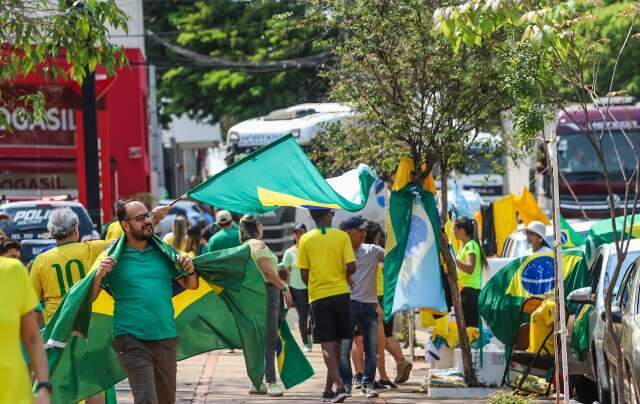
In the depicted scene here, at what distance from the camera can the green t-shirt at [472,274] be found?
46.2 feet

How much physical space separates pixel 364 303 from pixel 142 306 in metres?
4.66

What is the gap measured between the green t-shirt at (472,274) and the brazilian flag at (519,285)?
0.74 m

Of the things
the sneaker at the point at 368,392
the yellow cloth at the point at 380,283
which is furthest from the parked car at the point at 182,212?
the sneaker at the point at 368,392

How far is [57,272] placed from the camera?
32.2 ft

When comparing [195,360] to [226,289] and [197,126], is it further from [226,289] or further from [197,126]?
[197,126]

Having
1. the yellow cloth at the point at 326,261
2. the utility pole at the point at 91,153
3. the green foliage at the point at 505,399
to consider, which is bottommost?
the green foliage at the point at 505,399

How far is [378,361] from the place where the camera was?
46.8 feet

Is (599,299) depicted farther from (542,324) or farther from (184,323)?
(184,323)

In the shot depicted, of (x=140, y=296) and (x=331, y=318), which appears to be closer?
(x=140, y=296)

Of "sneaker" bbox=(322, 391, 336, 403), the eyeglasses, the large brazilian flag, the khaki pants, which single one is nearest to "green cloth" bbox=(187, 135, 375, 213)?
the large brazilian flag

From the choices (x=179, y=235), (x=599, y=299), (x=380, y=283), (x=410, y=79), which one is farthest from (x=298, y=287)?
(x=599, y=299)

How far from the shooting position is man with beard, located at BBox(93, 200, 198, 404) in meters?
8.74

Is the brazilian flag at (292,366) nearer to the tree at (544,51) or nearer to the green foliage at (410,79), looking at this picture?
the tree at (544,51)

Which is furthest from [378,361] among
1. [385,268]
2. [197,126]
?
[197,126]
